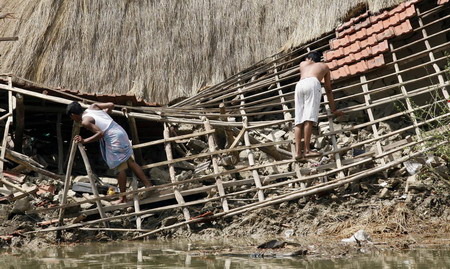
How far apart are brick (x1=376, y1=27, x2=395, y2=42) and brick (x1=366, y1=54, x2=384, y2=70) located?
0.28 meters

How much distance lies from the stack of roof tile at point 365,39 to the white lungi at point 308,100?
1392 millimetres

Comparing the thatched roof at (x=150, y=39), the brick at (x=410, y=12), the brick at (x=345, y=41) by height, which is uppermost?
the thatched roof at (x=150, y=39)

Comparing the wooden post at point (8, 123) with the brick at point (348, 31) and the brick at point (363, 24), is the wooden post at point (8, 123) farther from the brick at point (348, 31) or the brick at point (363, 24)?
the brick at point (363, 24)

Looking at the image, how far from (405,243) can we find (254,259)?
1386mm

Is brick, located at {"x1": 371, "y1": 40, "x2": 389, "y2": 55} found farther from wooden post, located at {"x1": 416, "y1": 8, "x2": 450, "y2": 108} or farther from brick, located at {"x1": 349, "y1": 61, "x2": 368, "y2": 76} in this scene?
wooden post, located at {"x1": 416, "y1": 8, "x2": 450, "y2": 108}

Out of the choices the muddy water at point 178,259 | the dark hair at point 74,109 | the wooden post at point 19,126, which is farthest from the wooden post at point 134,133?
the muddy water at point 178,259

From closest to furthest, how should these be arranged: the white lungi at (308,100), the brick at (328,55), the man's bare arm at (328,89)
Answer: the white lungi at (308,100), the man's bare arm at (328,89), the brick at (328,55)

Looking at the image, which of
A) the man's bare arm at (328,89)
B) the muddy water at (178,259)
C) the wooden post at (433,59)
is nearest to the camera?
the muddy water at (178,259)

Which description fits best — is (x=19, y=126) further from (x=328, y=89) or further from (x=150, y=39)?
(x=328, y=89)

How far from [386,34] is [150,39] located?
3.29 meters

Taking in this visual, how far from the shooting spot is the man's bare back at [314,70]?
836 cm

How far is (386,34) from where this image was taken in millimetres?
9562

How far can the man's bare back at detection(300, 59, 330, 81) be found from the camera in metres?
8.36

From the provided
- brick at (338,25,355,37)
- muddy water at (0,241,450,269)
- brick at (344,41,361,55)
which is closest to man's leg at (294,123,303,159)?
muddy water at (0,241,450,269)
